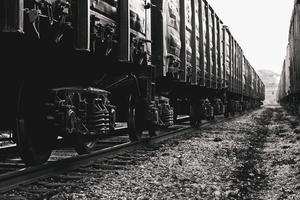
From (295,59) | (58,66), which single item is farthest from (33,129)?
(295,59)

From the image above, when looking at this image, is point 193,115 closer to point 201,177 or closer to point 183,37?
point 183,37

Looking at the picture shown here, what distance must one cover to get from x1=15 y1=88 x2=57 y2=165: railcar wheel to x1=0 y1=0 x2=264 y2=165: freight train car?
11mm

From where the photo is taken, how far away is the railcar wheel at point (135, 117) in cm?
695

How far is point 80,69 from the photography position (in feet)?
16.8

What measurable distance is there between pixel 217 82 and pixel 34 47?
1155cm

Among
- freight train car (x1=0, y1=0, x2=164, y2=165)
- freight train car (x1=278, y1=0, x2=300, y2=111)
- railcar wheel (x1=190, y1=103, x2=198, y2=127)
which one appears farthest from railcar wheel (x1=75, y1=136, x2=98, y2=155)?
freight train car (x1=278, y1=0, x2=300, y2=111)

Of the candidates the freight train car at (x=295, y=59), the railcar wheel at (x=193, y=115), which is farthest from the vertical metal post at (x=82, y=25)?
the freight train car at (x=295, y=59)

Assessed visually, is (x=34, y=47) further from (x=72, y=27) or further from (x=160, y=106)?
(x=160, y=106)

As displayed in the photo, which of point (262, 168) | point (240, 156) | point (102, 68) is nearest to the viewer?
point (262, 168)

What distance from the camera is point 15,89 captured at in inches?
164

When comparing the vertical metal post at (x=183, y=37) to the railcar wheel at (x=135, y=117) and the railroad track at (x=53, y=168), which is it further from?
the railroad track at (x=53, y=168)

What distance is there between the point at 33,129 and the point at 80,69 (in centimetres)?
107

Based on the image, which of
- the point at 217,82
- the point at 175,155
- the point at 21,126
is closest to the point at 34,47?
the point at 21,126

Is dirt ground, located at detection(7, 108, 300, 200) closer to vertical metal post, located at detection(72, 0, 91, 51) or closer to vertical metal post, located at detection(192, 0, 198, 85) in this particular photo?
vertical metal post, located at detection(72, 0, 91, 51)
